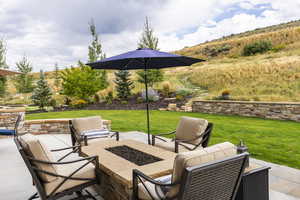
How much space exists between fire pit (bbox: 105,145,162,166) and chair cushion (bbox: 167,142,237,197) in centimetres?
109

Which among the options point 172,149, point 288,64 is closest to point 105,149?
point 172,149

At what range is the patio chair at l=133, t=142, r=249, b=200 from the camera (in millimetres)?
1684

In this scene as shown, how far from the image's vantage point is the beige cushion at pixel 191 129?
13.0 feet

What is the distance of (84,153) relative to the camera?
3451 mm

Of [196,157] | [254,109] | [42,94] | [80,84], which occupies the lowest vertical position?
[254,109]

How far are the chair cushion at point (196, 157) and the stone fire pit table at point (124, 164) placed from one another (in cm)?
66

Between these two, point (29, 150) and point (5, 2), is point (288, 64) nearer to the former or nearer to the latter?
point (5, 2)

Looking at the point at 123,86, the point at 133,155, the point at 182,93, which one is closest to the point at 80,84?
the point at 123,86

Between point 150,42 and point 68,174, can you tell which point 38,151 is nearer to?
point 68,174

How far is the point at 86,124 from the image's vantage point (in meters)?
4.89

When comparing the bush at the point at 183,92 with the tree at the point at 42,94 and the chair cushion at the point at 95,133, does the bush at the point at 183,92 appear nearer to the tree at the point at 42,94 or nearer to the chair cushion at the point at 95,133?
the tree at the point at 42,94

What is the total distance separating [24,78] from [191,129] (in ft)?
66.3

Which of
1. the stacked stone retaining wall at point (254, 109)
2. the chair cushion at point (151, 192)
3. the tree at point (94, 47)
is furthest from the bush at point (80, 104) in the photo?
the chair cushion at point (151, 192)

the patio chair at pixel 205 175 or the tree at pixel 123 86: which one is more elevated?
the tree at pixel 123 86
